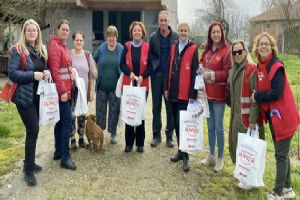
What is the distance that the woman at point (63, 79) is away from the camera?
5.22 metres

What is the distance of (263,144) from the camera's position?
4.58 meters

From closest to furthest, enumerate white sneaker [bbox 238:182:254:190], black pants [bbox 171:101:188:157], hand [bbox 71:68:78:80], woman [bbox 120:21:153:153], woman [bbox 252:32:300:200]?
woman [bbox 252:32:300:200] < white sneaker [bbox 238:182:254:190] < hand [bbox 71:68:78:80] < black pants [bbox 171:101:188:157] < woman [bbox 120:21:153:153]

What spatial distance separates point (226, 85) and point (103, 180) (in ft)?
6.98

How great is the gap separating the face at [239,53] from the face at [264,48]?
42 centimetres

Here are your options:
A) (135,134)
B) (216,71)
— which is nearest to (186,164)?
(135,134)

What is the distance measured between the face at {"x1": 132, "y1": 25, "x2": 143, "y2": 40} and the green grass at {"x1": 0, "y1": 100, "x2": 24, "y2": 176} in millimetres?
2693

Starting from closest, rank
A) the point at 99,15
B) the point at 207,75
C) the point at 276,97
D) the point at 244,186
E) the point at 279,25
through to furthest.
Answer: the point at 276,97
the point at 244,186
the point at 207,75
the point at 99,15
the point at 279,25

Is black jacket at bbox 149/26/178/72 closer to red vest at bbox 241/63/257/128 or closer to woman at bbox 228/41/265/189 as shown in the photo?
woman at bbox 228/41/265/189

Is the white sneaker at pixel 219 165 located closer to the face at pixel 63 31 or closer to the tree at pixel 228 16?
the face at pixel 63 31

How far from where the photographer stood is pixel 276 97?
4.43m

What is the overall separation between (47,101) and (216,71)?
2.28 metres

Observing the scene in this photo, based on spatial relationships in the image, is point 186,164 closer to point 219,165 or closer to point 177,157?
point 177,157

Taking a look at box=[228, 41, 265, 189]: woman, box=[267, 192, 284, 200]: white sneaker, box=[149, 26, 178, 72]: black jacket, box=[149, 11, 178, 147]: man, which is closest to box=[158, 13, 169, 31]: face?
box=[149, 11, 178, 147]: man

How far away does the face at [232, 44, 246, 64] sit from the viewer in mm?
5012
